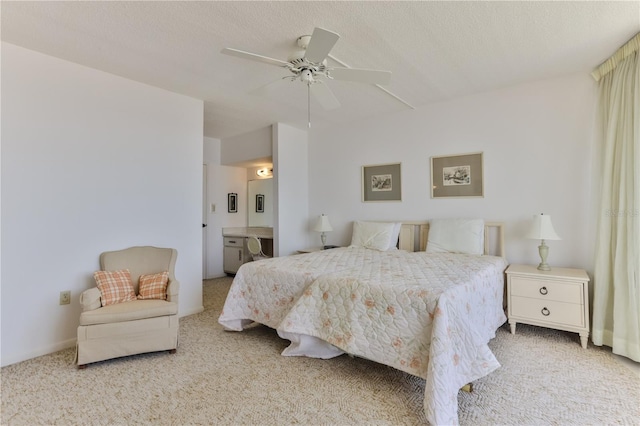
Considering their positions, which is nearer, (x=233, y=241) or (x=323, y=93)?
(x=323, y=93)

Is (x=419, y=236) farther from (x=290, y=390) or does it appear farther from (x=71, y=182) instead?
(x=71, y=182)

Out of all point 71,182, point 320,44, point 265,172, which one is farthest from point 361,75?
point 265,172

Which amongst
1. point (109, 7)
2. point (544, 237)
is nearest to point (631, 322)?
point (544, 237)

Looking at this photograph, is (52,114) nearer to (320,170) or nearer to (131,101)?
(131,101)

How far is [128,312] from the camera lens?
2395 mm

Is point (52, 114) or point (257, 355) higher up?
point (52, 114)

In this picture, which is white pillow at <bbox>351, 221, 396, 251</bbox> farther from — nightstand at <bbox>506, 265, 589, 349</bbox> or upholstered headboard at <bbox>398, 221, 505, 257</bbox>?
nightstand at <bbox>506, 265, 589, 349</bbox>

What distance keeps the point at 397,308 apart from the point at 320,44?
1689mm

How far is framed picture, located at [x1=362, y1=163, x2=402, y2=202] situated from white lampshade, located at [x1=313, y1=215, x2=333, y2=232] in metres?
0.62

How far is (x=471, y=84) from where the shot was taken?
3.24 m

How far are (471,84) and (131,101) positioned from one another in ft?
11.3

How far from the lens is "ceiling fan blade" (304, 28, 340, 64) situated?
1738 millimetres

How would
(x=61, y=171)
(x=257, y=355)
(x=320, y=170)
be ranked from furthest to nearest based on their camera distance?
(x=320, y=170)
(x=61, y=171)
(x=257, y=355)

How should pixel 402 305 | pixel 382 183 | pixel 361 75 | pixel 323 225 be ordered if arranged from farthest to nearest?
pixel 323 225 → pixel 382 183 → pixel 361 75 → pixel 402 305
